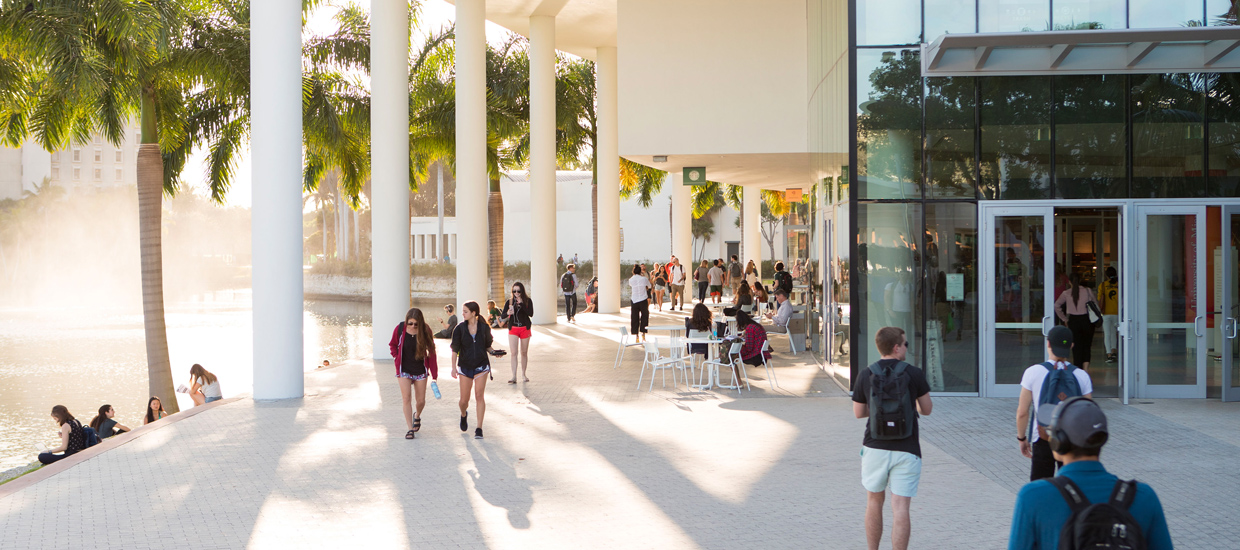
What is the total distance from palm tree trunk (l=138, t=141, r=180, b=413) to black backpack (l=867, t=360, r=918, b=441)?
53.7 ft

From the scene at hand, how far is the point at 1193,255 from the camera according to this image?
12.3m

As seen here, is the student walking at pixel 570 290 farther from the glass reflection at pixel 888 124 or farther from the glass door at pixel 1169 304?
the glass door at pixel 1169 304

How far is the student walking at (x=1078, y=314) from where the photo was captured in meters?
12.4

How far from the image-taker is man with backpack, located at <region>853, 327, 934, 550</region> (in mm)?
5156

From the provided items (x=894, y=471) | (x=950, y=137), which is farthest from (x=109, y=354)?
(x=894, y=471)

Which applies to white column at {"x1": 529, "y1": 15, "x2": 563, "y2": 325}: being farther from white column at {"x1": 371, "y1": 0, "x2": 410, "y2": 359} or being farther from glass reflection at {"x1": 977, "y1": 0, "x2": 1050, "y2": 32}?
glass reflection at {"x1": 977, "y1": 0, "x2": 1050, "y2": 32}

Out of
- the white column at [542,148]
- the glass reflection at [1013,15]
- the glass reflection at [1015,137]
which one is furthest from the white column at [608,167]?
the glass reflection at [1015,137]

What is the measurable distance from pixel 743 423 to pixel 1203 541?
5285 millimetres

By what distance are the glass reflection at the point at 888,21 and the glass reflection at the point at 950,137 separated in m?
0.74

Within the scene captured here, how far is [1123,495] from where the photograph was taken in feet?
8.75

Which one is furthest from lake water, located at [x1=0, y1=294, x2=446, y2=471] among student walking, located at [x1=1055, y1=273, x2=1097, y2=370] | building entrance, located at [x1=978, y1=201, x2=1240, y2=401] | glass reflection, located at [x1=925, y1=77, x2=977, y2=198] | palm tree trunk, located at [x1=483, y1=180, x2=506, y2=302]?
student walking, located at [x1=1055, y1=273, x2=1097, y2=370]

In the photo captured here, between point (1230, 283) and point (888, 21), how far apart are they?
18.7 feet

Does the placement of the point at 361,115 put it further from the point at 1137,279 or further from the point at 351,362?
the point at 1137,279

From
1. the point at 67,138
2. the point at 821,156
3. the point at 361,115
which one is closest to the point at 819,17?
the point at 821,156
